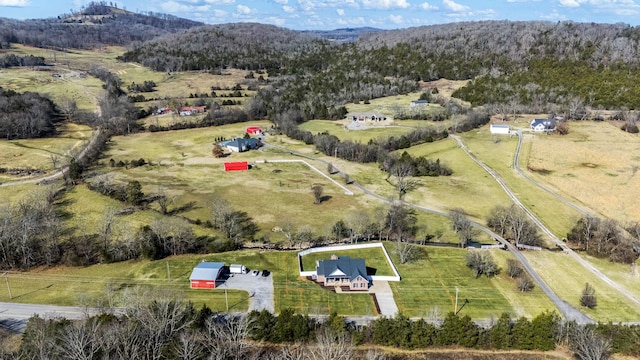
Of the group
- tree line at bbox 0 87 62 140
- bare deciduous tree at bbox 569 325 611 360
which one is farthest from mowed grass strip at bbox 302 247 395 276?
tree line at bbox 0 87 62 140

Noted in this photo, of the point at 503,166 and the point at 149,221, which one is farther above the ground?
the point at 503,166

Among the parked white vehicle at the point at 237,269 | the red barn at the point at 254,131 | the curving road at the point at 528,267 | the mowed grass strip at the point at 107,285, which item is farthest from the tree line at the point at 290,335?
the red barn at the point at 254,131

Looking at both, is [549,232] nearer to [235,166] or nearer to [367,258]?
[367,258]

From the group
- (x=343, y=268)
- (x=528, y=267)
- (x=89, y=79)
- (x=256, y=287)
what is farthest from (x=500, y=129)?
(x=89, y=79)

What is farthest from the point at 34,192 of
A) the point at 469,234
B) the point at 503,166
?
the point at 503,166

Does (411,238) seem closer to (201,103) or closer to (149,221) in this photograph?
(149,221)
